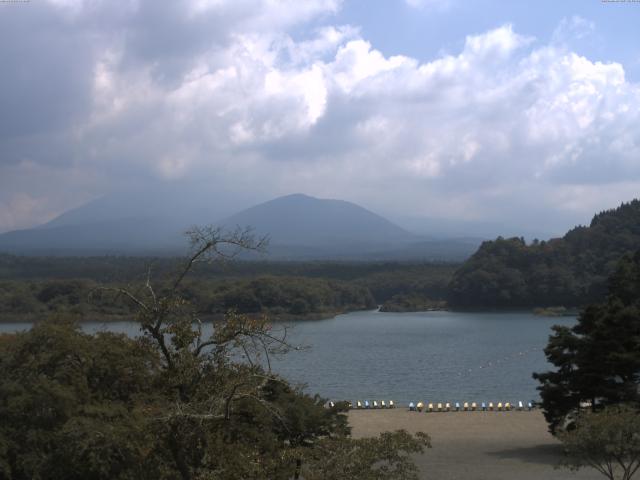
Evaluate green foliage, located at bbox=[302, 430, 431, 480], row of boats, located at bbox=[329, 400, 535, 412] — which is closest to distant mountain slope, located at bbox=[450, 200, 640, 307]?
row of boats, located at bbox=[329, 400, 535, 412]

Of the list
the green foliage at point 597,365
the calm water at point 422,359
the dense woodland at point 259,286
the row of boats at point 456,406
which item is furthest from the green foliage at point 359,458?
the dense woodland at point 259,286

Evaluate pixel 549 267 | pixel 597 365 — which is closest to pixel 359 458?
pixel 597 365

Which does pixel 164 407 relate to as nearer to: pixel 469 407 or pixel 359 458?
pixel 359 458

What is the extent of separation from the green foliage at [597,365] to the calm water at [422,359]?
4681 millimetres

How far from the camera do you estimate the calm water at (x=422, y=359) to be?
81.5 feet

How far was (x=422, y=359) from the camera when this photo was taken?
33156 millimetres

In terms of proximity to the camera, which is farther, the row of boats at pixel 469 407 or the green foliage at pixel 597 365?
the row of boats at pixel 469 407

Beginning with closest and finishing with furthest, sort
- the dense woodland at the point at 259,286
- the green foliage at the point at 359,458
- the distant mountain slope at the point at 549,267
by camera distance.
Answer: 1. the green foliage at the point at 359,458
2. the dense woodland at the point at 259,286
3. the distant mountain slope at the point at 549,267

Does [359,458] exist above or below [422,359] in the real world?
above

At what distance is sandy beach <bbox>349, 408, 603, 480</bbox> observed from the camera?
12.6 meters

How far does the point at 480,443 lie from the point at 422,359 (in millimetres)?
17460

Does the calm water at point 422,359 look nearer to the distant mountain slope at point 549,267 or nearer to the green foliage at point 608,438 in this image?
the green foliage at point 608,438

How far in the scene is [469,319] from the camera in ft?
180

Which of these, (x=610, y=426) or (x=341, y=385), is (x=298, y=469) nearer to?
(x=610, y=426)
